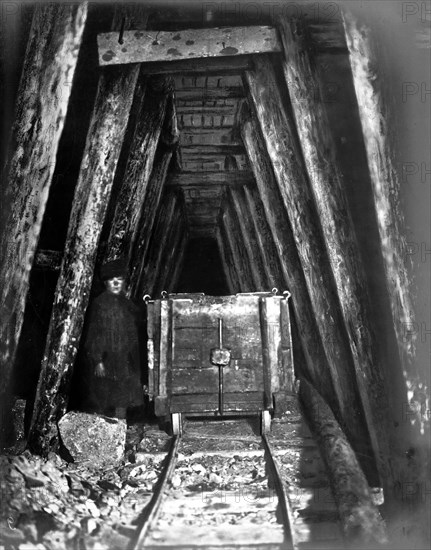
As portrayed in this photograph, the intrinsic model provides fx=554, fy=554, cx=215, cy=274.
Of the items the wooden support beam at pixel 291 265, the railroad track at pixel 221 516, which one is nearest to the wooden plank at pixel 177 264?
the wooden support beam at pixel 291 265

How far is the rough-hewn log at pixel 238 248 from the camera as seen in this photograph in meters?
9.27

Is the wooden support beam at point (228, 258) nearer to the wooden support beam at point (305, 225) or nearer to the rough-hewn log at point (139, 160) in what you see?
the rough-hewn log at point (139, 160)

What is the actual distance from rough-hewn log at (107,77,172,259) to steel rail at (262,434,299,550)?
2.19 m

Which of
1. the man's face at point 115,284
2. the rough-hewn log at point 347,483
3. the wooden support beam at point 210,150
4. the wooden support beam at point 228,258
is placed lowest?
the rough-hewn log at point 347,483

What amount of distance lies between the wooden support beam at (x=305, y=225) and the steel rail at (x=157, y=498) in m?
1.35

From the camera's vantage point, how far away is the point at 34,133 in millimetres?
3369

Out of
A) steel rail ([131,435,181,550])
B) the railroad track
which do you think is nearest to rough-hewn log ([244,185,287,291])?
steel rail ([131,435,181,550])

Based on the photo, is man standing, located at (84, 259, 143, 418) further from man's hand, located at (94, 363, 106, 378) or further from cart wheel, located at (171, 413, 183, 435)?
cart wheel, located at (171, 413, 183, 435)

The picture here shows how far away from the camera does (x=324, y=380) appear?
505 cm

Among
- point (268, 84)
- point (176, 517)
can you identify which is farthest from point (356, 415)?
point (268, 84)

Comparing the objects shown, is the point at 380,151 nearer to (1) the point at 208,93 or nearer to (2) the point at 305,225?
(2) the point at 305,225

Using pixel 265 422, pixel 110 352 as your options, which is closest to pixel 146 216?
pixel 110 352

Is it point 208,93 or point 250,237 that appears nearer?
point 208,93

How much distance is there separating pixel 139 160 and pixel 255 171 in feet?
4.18
